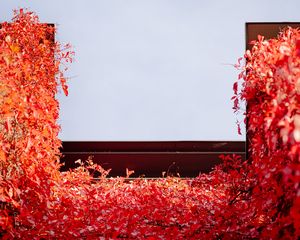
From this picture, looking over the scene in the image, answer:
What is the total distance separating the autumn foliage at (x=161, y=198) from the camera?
304 centimetres

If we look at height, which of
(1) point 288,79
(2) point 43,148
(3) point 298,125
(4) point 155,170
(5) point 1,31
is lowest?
(4) point 155,170

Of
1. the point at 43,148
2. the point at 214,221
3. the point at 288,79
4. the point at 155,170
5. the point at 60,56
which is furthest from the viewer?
the point at 155,170

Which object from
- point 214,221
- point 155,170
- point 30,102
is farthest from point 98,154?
point 30,102

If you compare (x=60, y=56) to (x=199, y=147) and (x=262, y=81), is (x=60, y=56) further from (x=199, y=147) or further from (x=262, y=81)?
(x=262, y=81)

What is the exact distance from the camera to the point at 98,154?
11.1 m

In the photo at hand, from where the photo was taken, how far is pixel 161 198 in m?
7.86

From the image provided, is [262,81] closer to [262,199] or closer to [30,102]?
[262,199]

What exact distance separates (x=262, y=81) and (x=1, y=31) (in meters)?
5.85

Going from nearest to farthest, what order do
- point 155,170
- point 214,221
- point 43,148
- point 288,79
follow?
point 288,79 < point 43,148 < point 214,221 < point 155,170

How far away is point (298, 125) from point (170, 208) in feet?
Result: 15.7

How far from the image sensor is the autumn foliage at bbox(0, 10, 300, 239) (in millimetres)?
3037

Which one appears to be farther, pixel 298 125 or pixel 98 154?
pixel 98 154

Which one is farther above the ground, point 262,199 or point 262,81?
point 262,81

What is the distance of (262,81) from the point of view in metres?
4.66
